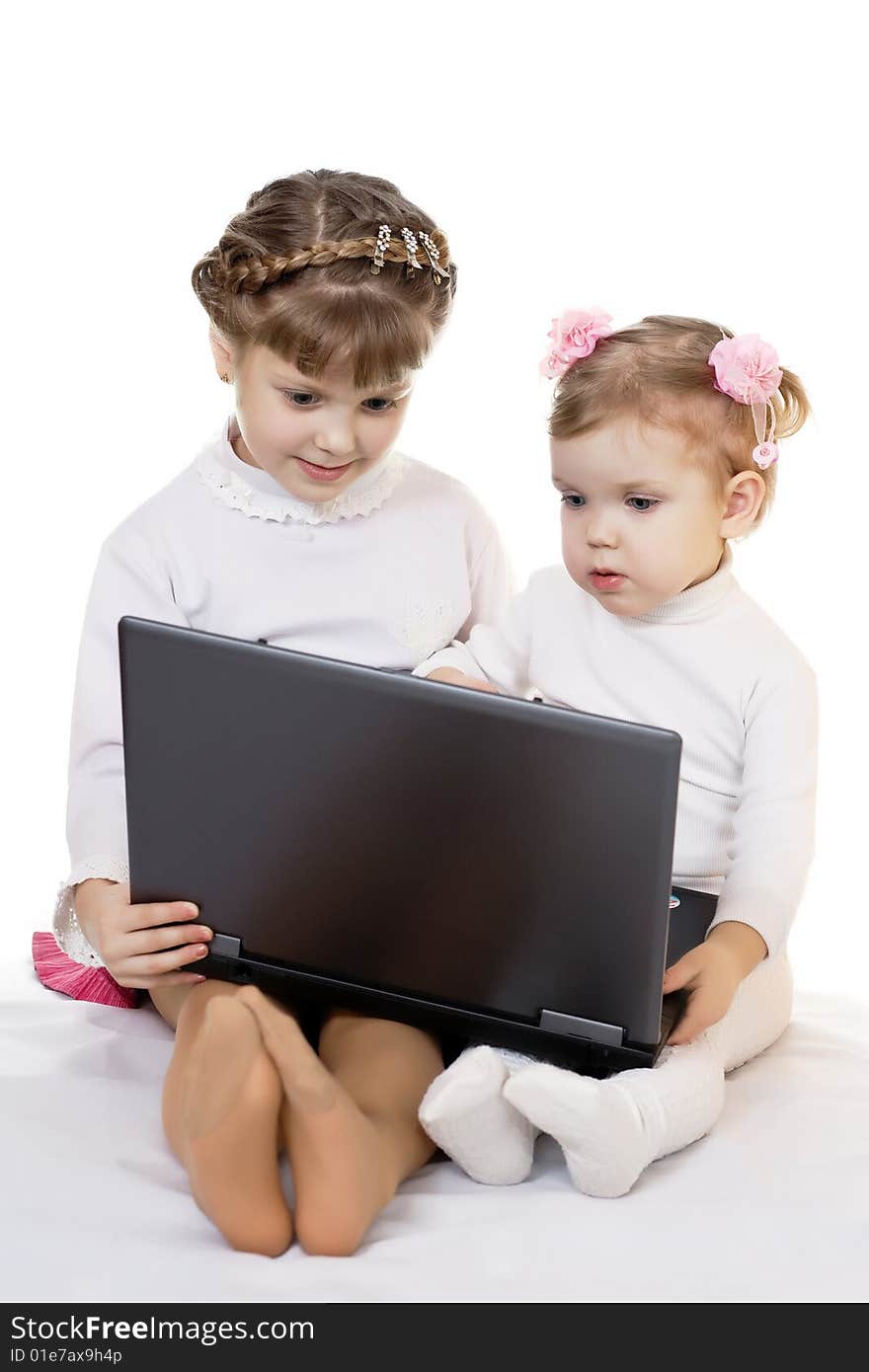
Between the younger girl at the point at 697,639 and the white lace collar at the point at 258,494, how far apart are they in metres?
0.26

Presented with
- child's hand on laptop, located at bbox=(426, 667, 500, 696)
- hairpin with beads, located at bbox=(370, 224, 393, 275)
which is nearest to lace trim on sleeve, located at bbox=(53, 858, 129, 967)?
child's hand on laptop, located at bbox=(426, 667, 500, 696)

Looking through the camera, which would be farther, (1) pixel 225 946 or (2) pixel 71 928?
(2) pixel 71 928

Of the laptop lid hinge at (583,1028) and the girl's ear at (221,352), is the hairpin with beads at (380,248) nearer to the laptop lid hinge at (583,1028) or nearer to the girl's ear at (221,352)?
the girl's ear at (221,352)

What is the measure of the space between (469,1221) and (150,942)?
1.30 feet

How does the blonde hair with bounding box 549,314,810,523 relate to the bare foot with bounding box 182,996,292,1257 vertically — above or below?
above

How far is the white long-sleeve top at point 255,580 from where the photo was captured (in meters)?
1.80

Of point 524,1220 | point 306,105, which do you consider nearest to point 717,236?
point 306,105

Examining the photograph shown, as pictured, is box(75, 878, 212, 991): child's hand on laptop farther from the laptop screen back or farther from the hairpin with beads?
the hairpin with beads

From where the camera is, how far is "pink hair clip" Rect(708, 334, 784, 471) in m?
1.58

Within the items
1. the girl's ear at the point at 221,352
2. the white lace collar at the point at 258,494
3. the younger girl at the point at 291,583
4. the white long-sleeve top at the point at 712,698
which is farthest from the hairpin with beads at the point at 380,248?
the white long-sleeve top at the point at 712,698

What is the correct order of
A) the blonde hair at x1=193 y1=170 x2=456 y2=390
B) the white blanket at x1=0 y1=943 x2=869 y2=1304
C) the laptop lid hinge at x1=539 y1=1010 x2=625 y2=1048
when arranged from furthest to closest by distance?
the blonde hair at x1=193 y1=170 x2=456 y2=390 < the laptop lid hinge at x1=539 y1=1010 x2=625 y2=1048 < the white blanket at x1=0 y1=943 x2=869 y2=1304

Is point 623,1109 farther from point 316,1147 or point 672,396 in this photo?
point 672,396

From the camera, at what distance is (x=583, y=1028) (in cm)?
140


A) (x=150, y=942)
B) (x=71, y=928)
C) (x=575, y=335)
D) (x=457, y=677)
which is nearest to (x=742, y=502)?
(x=575, y=335)
